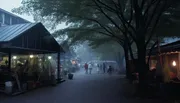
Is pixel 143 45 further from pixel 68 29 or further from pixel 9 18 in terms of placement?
pixel 9 18

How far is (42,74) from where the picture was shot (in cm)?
1859

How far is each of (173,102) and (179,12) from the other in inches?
254

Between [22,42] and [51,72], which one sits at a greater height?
[22,42]

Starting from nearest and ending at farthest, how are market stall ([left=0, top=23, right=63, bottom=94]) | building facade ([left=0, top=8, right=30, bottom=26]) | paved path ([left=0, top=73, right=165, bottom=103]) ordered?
paved path ([left=0, top=73, right=165, bottom=103]) < market stall ([left=0, top=23, right=63, bottom=94]) < building facade ([left=0, top=8, right=30, bottom=26])

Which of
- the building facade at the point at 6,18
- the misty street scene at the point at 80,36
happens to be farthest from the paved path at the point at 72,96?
the building facade at the point at 6,18

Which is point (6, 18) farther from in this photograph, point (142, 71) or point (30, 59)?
point (142, 71)

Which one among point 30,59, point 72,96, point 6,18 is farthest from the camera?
point 6,18

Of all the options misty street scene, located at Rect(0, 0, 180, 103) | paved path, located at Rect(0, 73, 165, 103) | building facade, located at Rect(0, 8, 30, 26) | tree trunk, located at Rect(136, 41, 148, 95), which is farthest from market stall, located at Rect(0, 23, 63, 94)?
building facade, located at Rect(0, 8, 30, 26)

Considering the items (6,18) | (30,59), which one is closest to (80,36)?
(30,59)

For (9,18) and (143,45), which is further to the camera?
(9,18)

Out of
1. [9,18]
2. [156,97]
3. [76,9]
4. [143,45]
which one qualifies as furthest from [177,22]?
[9,18]

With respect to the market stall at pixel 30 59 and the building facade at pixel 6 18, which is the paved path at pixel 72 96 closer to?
the market stall at pixel 30 59

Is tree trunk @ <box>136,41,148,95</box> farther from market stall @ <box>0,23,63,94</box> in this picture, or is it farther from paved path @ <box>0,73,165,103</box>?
market stall @ <box>0,23,63,94</box>

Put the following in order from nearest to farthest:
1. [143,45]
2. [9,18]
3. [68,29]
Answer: [143,45] → [68,29] → [9,18]
